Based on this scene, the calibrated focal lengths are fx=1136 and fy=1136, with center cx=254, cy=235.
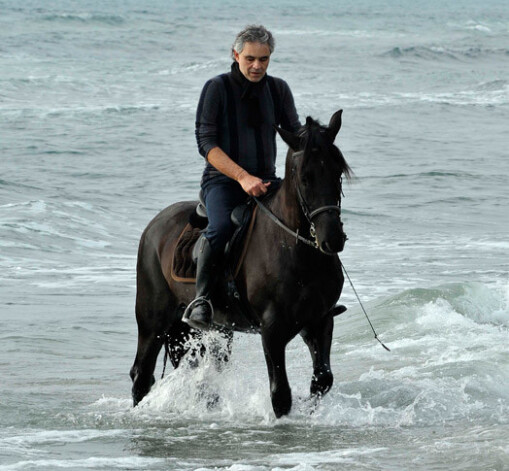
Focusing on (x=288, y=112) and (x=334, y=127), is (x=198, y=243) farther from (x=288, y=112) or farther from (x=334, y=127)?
(x=334, y=127)

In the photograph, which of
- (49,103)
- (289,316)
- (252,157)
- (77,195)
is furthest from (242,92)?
(49,103)

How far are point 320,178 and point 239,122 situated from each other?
1.02m

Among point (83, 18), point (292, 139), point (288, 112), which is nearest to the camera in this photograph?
point (292, 139)

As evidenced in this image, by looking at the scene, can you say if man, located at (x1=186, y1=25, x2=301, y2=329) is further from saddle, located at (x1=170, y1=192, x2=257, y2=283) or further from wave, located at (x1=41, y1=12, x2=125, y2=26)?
wave, located at (x1=41, y1=12, x2=125, y2=26)

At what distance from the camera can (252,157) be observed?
7090 mm

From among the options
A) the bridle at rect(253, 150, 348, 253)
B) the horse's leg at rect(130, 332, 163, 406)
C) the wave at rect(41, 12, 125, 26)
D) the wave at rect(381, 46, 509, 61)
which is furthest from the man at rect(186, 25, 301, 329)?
the wave at rect(41, 12, 125, 26)

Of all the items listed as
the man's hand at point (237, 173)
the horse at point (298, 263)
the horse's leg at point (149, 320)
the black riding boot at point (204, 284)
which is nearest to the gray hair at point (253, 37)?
the man's hand at point (237, 173)

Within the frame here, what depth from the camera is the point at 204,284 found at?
Result: 23.1ft

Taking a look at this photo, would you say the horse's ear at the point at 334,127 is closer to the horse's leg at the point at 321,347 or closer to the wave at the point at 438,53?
the horse's leg at the point at 321,347

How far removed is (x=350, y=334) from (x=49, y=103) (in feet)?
91.7

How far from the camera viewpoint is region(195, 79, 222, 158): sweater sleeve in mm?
6977

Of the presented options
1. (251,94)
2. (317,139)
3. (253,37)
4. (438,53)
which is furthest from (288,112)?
(438,53)

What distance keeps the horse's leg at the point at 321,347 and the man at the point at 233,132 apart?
65 cm

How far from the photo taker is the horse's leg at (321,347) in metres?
6.79
